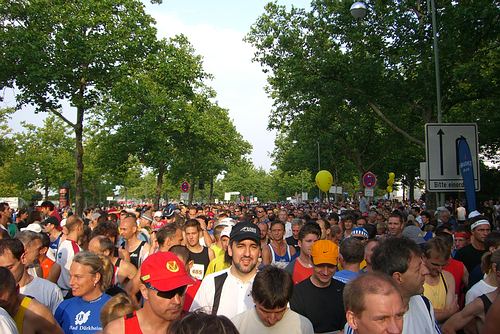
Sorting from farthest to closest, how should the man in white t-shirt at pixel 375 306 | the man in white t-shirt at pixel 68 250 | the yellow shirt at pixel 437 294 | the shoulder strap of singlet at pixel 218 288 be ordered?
the man in white t-shirt at pixel 68 250 < the yellow shirt at pixel 437 294 < the shoulder strap of singlet at pixel 218 288 < the man in white t-shirt at pixel 375 306

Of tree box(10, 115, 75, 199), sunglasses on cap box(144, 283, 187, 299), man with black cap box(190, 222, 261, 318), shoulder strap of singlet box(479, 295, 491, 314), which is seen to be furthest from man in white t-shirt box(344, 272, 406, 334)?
tree box(10, 115, 75, 199)

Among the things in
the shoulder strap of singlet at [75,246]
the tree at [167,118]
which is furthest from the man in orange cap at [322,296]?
the tree at [167,118]

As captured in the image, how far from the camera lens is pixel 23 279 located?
485 cm

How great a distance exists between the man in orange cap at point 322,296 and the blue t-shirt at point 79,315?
169 centimetres

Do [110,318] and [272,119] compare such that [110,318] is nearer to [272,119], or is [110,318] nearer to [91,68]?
[91,68]

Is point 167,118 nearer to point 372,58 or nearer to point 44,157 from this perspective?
point 372,58

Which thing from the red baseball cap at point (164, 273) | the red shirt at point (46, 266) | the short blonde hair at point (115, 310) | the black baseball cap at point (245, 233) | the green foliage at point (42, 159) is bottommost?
the short blonde hair at point (115, 310)

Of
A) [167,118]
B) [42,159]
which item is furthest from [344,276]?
[42,159]

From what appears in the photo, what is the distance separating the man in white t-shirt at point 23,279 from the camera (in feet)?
14.9

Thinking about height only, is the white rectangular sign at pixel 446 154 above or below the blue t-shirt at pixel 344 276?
above

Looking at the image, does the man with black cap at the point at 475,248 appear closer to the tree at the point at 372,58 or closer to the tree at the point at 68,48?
the tree at the point at 372,58

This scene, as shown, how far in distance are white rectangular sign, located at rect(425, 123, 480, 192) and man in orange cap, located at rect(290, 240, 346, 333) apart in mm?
6346

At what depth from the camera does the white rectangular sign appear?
32.8ft

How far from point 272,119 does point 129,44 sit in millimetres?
8479
